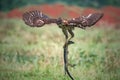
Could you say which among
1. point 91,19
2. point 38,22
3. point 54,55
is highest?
point 91,19

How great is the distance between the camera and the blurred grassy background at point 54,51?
23.2 feet

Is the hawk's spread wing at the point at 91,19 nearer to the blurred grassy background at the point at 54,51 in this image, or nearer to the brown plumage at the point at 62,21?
the brown plumage at the point at 62,21

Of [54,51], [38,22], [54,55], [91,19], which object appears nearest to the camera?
[91,19]

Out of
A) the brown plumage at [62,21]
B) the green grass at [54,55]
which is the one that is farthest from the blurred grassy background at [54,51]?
the brown plumage at [62,21]

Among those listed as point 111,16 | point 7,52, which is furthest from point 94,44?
point 111,16

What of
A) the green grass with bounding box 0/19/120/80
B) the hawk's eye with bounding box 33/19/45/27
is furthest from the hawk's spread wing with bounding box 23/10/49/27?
the green grass with bounding box 0/19/120/80

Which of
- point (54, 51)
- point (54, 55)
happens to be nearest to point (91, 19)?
point (54, 55)

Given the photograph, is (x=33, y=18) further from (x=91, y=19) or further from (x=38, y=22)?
(x=91, y=19)

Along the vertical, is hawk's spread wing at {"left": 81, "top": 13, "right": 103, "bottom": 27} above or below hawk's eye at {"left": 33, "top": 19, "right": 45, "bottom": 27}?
above

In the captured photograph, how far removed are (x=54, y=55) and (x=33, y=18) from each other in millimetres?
1811

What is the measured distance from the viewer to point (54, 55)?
8.05 metres

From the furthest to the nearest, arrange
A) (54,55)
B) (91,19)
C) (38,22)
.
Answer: (54,55) → (38,22) → (91,19)

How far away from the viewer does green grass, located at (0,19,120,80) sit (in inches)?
277

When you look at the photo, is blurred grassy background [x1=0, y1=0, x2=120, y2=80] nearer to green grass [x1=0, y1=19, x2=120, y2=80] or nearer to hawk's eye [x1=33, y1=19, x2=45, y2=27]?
green grass [x1=0, y1=19, x2=120, y2=80]
